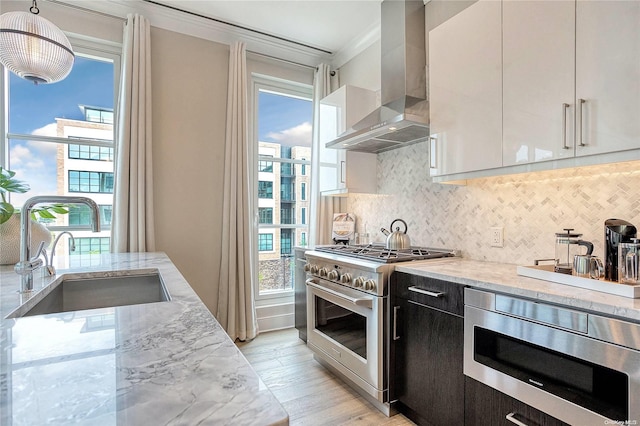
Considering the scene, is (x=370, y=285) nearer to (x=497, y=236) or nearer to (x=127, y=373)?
(x=497, y=236)

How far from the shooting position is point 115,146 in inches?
107

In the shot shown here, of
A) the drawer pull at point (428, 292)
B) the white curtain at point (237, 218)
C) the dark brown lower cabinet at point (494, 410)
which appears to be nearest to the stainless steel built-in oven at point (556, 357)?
the dark brown lower cabinet at point (494, 410)

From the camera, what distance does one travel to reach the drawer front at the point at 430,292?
158 centimetres

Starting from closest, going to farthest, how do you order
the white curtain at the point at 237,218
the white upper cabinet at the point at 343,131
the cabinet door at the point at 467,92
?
the cabinet door at the point at 467,92, the white upper cabinet at the point at 343,131, the white curtain at the point at 237,218

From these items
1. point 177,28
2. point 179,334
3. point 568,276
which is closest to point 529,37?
point 568,276

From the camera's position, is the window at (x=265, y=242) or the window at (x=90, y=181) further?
the window at (x=265, y=242)

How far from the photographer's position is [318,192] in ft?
11.3

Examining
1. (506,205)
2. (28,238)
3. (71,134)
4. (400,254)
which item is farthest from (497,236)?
(71,134)

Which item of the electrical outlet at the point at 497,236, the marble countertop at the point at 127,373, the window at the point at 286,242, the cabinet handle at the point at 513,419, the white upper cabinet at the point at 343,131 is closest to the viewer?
the marble countertop at the point at 127,373

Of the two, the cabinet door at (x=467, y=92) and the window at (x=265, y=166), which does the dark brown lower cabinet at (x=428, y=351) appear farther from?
the window at (x=265, y=166)

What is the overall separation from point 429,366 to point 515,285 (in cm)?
66

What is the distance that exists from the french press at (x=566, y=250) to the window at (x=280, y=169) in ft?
7.86

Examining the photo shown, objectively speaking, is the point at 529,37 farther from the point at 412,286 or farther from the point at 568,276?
the point at 412,286

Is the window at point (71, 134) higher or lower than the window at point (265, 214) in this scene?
higher
